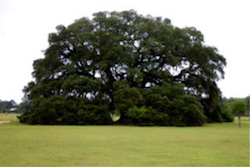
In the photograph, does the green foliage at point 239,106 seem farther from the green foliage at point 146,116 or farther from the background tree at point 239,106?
the green foliage at point 146,116

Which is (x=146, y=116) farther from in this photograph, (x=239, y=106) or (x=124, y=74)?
(x=239, y=106)

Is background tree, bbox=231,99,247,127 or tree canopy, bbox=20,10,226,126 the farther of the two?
tree canopy, bbox=20,10,226,126

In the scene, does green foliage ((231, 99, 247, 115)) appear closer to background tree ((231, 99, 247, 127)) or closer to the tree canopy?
background tree ((231, 99, 247, 127))

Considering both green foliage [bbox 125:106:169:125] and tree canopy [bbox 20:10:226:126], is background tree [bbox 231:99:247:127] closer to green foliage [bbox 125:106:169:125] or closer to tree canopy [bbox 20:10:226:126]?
tree canopy [bbox 20:10:226:126]

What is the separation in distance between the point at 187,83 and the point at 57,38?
16.4 metres

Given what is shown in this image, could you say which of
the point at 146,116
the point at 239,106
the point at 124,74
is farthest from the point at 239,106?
the point at 124,74

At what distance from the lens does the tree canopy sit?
28.0 meters

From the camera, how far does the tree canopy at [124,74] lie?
2798 centimetres

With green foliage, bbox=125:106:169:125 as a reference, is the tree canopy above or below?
above

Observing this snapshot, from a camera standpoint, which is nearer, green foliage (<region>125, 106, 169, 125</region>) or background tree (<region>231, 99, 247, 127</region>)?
background tree (<region>231, 99, 247, 127</region>)

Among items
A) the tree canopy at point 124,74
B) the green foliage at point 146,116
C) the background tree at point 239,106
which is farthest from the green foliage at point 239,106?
the green foliage at point 146,116

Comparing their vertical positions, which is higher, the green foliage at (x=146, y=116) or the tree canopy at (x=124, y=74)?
the tree canopy at (x=124, y=74)

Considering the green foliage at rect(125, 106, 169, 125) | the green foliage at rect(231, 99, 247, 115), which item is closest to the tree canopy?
the green foliage at rect(125, 106, 169, 125)

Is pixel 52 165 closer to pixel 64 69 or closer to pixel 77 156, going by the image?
pixel 77 156
